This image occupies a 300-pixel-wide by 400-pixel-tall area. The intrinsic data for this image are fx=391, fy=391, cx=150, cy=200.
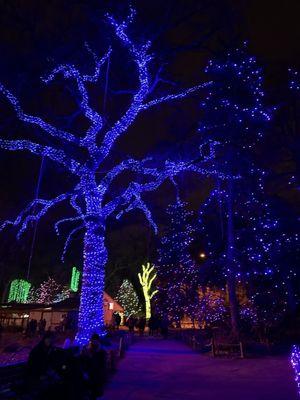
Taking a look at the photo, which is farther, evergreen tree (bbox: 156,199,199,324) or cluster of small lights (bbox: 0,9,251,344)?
evergreen tree (bbox: 156,199,199,324)

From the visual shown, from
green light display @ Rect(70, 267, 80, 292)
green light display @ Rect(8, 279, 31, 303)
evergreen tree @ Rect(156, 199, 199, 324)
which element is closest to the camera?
evergreen tree @ Rect(156, 199, 199, 324)

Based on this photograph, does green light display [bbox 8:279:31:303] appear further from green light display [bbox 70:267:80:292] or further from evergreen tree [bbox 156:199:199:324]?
evergreen tree [bbox 156:199:199:324]

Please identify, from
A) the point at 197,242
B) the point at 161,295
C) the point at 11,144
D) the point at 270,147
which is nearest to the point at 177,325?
the point at 161,295

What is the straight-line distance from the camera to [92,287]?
14539mm

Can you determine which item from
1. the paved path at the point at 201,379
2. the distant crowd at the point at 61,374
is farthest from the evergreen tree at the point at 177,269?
the distant crowd at the point at 61,374

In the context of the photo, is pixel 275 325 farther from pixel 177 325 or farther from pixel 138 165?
pixel 177 325

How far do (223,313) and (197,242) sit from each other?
58.3 ft

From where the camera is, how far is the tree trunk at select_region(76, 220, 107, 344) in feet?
46.2

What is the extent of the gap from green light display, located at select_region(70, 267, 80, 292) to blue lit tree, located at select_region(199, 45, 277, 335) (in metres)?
20.1

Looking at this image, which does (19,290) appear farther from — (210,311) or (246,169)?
(246,169)

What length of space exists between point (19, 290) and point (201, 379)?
38041 millimetres

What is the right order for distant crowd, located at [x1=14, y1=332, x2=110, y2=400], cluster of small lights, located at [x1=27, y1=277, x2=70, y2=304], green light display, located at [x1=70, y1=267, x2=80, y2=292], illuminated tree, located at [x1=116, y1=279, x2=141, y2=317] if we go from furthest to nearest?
1. illuminated tree, located at [x1=116, y1=279, x2=141, y2=317]
2. cluster of small lights, located at [x1=27, y1=277, x2=70, y2=304]
3. green light display, located at [x1=70, y1=267, x2=80, y2=292]
4. distant crowd, located at [x1=14, y1=332, x2=110, y2=400]

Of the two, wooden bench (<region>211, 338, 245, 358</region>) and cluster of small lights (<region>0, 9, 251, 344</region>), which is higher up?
cluster of small lights (<region>0, 9, 251, 344</region>)

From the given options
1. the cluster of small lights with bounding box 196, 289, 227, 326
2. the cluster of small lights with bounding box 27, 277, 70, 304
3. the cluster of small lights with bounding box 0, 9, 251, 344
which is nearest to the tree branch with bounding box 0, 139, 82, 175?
the cluster of small lights with bounding box 0, 9, 251, 344
